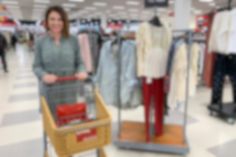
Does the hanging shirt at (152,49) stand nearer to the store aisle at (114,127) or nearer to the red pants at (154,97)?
the red pants at (154,97)

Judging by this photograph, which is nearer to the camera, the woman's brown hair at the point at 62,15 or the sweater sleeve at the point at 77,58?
the woman's brown hair at the point at 62,15

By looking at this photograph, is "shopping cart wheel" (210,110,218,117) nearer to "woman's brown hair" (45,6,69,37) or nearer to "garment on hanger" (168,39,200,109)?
"garment on hanger" (168,39,200,109)

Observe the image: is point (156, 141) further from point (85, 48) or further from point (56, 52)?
point (85, 48)

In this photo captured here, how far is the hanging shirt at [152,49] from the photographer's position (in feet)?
8.96

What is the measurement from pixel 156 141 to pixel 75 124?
168 cm

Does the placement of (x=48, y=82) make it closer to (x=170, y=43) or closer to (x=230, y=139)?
(x=170, y=43)

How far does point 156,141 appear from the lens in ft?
9.90

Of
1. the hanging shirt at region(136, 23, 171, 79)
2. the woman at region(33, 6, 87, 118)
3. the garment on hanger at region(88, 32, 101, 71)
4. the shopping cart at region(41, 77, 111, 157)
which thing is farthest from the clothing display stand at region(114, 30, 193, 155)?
the garment on hanger at region(88, 32, 101, 71)

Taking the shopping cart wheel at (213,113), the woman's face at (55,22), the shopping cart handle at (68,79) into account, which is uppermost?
the woman's face at (55,22)

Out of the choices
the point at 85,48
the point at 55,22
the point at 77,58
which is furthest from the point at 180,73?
the point at 85,48

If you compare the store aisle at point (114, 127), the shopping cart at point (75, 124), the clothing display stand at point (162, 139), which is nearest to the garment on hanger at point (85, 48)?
the store aisle at point (114, 127)

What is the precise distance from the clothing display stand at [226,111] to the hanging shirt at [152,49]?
1.84 metres

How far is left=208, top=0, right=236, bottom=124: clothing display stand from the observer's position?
3.90 meters

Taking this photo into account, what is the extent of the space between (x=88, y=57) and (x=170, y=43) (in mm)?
2561
